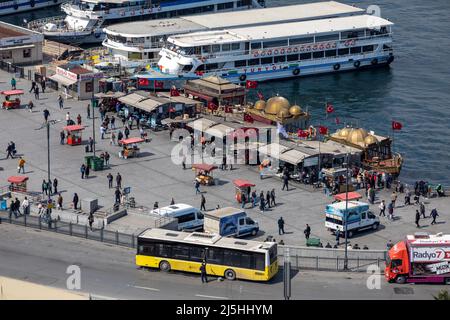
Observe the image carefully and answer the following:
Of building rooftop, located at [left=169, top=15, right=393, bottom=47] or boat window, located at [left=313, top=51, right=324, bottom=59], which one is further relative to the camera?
boat window, located at [left=313, top=51, right=324, bottom=59]

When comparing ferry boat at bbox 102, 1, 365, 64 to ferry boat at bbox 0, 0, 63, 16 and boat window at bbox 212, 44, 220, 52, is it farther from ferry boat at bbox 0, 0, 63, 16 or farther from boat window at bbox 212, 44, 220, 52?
ferry boat at bbox 0, 0, 63, 16

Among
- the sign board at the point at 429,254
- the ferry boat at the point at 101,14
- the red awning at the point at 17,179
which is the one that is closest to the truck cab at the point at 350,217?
the sign board at the point at 429,254

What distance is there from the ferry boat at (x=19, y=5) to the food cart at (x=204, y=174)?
82.8m

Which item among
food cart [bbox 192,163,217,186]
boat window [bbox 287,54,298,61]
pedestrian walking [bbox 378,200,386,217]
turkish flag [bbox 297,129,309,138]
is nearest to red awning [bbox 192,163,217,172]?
food cart [bbox 192,163,217,186]

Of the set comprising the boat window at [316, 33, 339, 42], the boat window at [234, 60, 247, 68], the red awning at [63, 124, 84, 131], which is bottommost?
the red awning at [63, 124, 84, 131]

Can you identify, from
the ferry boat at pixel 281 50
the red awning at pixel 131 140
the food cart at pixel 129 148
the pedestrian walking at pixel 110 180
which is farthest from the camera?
the ferry boat at pixel 281 50

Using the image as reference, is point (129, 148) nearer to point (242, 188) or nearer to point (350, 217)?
point (242, 188)

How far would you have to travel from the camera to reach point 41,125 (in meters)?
114

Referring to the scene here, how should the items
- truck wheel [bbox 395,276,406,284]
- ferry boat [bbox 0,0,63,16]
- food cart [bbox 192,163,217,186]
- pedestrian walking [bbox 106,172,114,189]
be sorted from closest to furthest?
1. truck wheel [bbox 395,276,406,284]
2. pedestrian walking [bbox 106,172,114,189]
3. food cart [bbox 192,163,217,186]
4. ferry boat [bbox 0,0,63,16]

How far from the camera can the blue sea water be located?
117875mm

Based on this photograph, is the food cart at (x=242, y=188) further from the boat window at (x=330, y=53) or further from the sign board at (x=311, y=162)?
the boat window at (x=330, y=53)

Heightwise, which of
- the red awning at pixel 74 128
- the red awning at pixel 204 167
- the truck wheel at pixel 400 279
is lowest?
the truck wheel at pixel 400 279

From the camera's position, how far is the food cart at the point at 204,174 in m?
98.8

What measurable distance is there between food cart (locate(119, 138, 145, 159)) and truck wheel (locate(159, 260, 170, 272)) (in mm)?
26712
